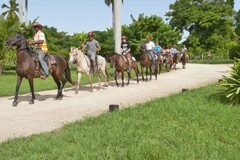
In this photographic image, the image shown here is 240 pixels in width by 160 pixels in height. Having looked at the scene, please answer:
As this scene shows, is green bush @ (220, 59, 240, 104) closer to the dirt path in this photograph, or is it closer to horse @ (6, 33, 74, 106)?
the dirt path

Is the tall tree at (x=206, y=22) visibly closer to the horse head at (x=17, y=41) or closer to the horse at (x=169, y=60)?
the horse at (x=169, y=60)

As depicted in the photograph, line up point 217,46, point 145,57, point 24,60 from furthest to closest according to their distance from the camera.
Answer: point 217,46
point 145,57
point 24,60

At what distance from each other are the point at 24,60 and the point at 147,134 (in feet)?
21.8

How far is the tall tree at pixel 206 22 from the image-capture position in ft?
205

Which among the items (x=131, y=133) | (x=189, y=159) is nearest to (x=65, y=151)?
(x=131, y=133)

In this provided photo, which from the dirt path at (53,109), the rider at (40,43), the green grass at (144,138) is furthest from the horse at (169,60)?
the green grass at (144,138)

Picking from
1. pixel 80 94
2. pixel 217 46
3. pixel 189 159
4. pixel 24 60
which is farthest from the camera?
pixel 217 46

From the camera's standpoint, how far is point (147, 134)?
22.1 feet

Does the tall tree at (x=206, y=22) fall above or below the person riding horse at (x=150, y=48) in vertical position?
above

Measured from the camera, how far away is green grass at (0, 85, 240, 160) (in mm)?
5676

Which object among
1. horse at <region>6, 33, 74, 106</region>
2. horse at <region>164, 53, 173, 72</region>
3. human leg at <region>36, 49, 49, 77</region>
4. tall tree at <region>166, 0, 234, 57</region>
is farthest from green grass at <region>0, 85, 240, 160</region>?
tall tree at <region>166, 0, 234, 57</region>

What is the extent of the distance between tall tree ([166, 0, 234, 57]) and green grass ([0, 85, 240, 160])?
177 ft

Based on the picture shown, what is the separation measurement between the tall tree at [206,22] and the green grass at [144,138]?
177ft

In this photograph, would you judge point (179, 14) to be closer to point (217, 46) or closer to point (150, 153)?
point (217, 46)
